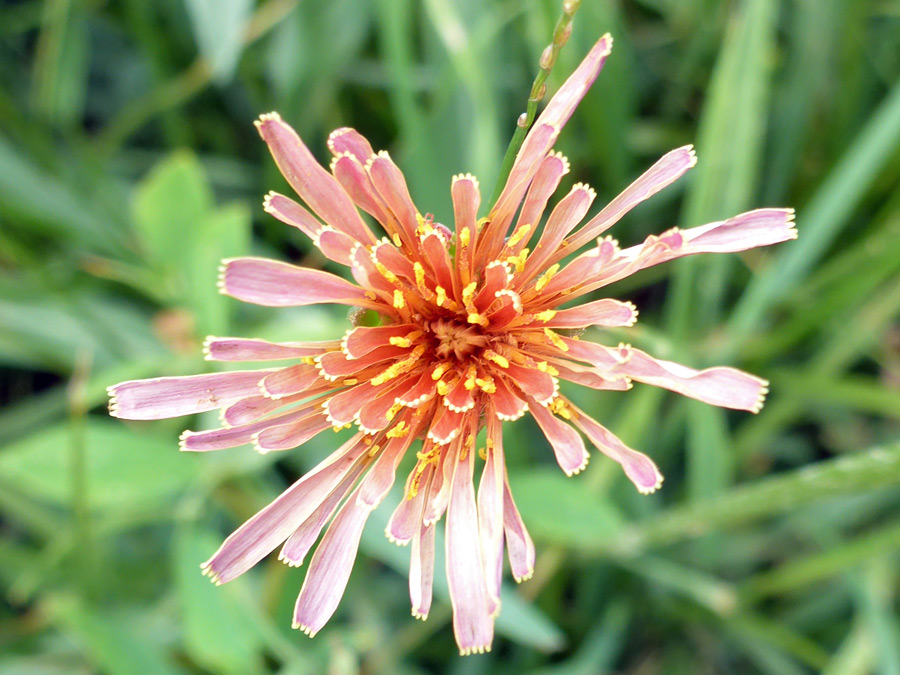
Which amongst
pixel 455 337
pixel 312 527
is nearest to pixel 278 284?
pixel 455 337

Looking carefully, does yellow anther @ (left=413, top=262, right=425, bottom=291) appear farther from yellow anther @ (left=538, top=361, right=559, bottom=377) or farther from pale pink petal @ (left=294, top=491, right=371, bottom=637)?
pale pink petal @ (left=294, top=491, right=371, bottom=637)

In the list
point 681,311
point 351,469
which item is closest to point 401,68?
point 681,311

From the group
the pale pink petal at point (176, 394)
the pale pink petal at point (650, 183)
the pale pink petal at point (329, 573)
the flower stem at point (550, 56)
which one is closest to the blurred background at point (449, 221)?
the pale pink petal at point (329, 573)

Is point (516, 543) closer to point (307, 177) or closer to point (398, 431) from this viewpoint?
point (398, 431)

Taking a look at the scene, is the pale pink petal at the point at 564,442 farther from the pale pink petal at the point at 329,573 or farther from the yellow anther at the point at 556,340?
the pale pink petal at the point at 329,573

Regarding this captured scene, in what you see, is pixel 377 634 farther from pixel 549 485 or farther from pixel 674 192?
pixel 674 192

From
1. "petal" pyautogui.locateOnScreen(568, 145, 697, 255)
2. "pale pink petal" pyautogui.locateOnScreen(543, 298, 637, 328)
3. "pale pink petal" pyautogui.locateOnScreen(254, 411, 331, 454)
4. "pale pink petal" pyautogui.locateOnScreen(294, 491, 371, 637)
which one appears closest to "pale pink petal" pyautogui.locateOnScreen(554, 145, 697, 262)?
"petal" pyautogui.locateOnScreen(568, 145, 697, 255)
